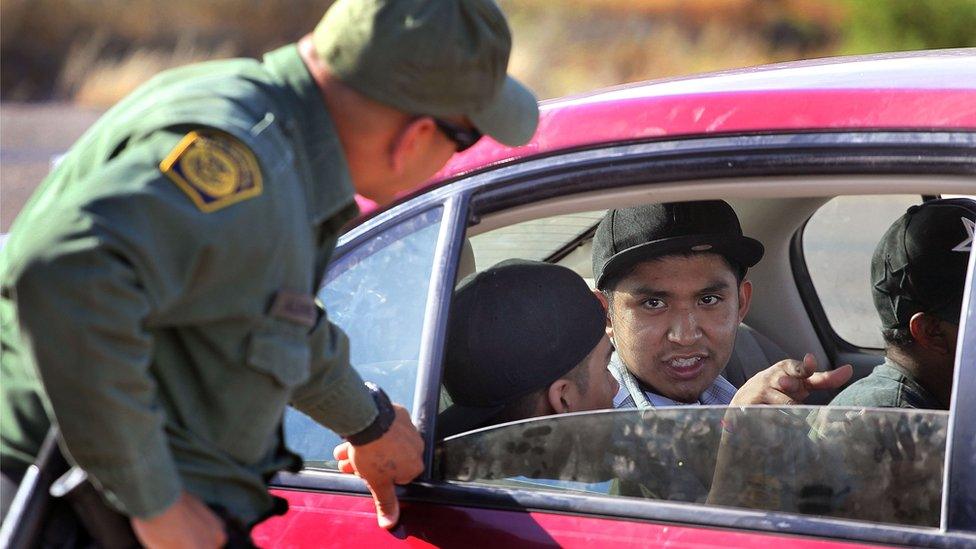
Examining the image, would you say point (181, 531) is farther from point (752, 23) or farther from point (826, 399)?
point (752, 23)

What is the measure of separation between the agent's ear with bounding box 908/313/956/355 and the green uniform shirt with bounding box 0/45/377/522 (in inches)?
56.1

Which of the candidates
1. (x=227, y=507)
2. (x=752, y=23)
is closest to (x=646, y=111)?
(x=227, y=507)

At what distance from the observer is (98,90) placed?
1775 cm

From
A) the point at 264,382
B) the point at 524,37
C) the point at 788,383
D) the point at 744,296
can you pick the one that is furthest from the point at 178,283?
the point at 524,37

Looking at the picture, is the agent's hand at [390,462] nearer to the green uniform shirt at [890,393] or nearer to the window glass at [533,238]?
the window glass at [533,238]

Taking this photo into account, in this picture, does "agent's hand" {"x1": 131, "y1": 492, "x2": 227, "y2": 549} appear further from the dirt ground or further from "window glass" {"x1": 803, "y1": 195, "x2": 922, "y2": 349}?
the dirt ground

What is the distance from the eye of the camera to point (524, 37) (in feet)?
59.7

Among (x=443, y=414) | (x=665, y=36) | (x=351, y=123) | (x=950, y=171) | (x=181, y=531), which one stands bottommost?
(x=181, y=531)

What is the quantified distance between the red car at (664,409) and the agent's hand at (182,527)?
469 mm

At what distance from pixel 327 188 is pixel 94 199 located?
13.3 inches

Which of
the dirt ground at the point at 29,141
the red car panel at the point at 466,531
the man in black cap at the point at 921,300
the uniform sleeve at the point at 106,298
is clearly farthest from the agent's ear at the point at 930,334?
the dirt ground at the point at 29,141

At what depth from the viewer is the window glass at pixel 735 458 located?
1752 millimetres

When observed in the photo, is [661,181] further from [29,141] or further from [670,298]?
[29,141]

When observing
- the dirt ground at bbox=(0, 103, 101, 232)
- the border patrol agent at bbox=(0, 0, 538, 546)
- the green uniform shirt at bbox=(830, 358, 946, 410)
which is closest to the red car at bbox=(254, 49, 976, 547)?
the border patrol agent at bbox=(0, 0, 538, 546)
